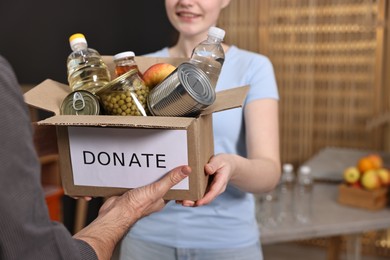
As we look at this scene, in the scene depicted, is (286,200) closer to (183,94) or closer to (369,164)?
(369,164)

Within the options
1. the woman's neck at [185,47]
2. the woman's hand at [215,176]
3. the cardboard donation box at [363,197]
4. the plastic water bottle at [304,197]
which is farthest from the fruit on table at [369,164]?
the woman's hand at [215,176]

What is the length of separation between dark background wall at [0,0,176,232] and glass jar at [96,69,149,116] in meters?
2.18

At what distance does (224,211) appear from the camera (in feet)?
4.32

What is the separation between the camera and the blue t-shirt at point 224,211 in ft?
4.25

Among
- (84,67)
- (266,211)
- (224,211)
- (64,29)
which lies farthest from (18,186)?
(64,29)

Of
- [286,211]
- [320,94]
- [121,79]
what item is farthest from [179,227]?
[320,94]

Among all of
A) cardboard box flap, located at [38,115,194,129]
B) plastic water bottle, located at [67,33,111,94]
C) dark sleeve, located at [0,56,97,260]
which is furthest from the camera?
plastic water bottle, located at [67,33,111,94]

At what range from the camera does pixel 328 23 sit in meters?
3.49

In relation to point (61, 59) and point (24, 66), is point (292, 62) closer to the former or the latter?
point (61, 59)

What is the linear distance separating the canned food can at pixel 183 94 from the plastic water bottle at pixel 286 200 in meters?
1.28

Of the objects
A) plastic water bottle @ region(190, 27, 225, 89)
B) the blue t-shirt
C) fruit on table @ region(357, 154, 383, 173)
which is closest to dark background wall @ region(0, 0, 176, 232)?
fruit on table @ region(357, 154, 383, 173)

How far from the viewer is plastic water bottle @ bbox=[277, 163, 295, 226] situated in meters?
2.10

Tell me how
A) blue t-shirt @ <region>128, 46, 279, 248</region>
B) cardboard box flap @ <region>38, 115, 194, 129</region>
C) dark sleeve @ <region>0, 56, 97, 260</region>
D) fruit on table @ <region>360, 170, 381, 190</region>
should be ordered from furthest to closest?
1. fruit on table @ <region>360, 170, 381, 190</region>
2. blue t-shirt @ <region>128, 46, 279, 248</region>
3. cardboard box flap @ <region>38, 115, 194, 129</region>
4. dark sleeve @ <region>0, 56, 97, 260</region>

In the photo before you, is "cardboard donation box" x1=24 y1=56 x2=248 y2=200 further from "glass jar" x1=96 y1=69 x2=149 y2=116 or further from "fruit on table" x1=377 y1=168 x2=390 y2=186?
"fruit on table" x1=377 y1=168 x2=390 y2=186
